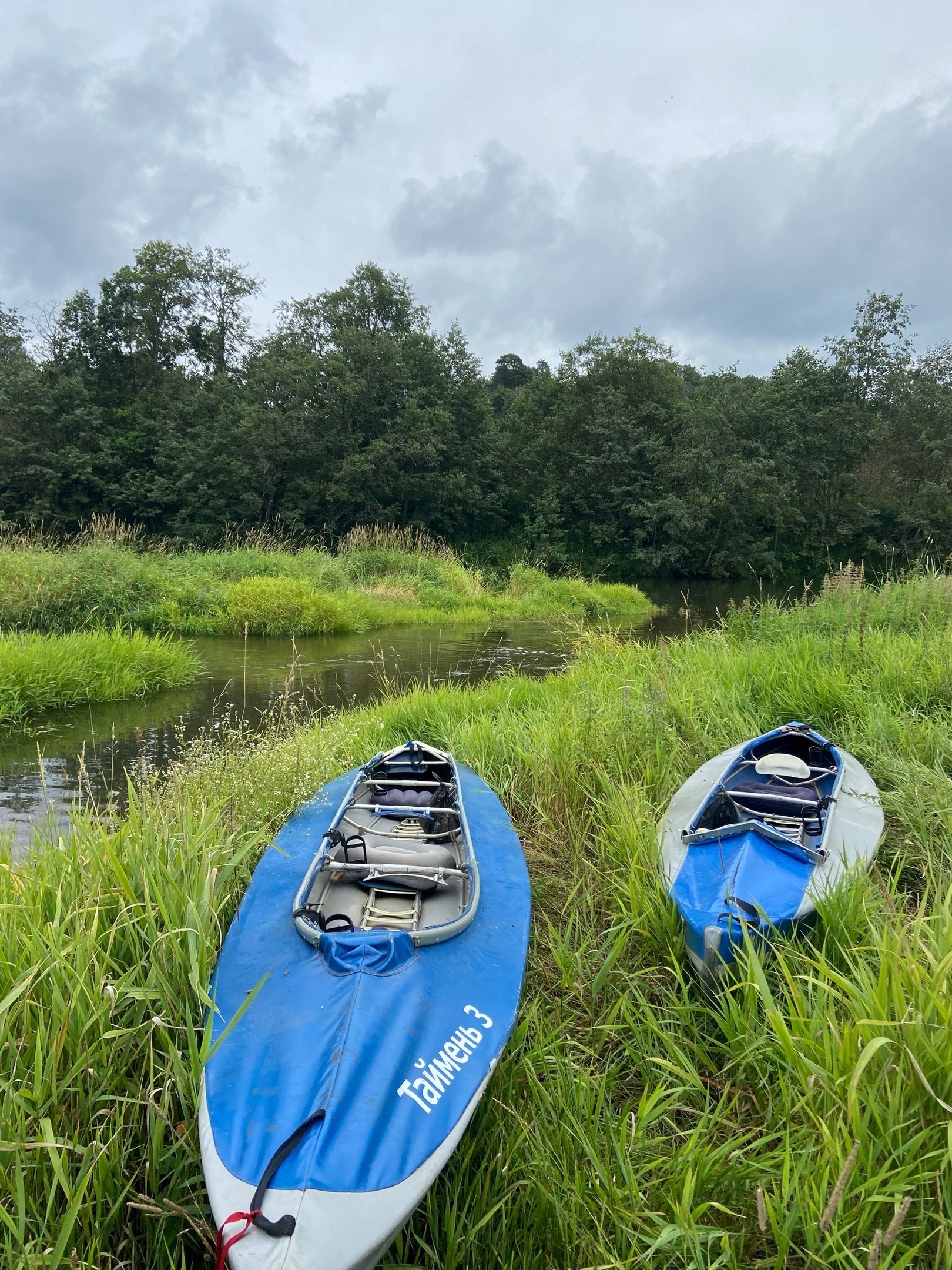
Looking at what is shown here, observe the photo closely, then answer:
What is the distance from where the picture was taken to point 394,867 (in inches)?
102

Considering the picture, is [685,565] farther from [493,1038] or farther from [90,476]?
[493,1038]

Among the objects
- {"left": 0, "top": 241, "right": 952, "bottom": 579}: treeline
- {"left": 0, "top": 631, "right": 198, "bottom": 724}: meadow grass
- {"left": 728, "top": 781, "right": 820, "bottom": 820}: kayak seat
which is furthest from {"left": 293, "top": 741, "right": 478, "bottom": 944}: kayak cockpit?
{"left": 0, "top": 241, "right": 952, "bottom": 579}: treeline

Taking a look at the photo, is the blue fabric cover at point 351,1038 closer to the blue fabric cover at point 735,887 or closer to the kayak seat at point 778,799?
the blue fabric cover at point 735,887

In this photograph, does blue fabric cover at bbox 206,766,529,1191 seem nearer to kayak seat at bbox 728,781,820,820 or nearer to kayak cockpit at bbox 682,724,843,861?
kayak cockpit at bbox 682,724,843,861

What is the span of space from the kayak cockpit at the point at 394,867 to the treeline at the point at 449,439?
66.2ft

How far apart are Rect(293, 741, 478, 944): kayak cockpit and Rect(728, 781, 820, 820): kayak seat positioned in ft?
4.40

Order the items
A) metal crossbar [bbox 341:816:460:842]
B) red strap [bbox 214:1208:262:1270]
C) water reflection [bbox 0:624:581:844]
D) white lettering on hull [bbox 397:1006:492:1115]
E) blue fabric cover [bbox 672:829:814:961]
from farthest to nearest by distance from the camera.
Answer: water reflection [bbox 0:624:581:844] < metal crossbar [bbox 341:816:460:842] < blue fabric cover [bbox 672:829:814:961] < white lettering on hull [bbox 397:1006:492:1115] < red strap [bbox 214:1208:262:1270]

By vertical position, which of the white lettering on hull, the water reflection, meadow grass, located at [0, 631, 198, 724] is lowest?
the water reflection

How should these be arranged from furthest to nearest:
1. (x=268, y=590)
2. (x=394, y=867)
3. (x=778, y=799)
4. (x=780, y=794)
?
(x=268, y=590), (x=780, y=794), (x=778, y=799), (x=394, y=867)

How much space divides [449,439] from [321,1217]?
24.6m

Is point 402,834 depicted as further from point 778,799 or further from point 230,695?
point 230,695

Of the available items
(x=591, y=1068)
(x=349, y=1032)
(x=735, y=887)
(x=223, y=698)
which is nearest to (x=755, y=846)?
(x=735, y=887)

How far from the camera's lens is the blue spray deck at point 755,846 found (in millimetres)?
2152

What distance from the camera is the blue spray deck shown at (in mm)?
2152
